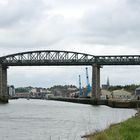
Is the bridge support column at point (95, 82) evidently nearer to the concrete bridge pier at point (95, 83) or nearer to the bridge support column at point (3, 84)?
the concrete bridge pier at point (95, 83)

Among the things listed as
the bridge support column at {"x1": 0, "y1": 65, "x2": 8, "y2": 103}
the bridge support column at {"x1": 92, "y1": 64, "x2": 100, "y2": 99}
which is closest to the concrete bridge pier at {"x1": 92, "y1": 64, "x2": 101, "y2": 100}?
the bridge support column at {"x1": 92, "y1": 64, "x2": 100, "y2": 99}

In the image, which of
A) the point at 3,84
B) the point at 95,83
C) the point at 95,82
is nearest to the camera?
the point at 95,82

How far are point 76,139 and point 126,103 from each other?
107 meters

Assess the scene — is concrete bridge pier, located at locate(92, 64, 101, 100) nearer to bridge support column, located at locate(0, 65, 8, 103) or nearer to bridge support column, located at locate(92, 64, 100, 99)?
bridge support column, located at locate(92, 64, 100, 99)

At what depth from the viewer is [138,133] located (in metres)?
36.5

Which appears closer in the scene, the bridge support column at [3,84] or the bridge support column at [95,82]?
the bridge support column at [95,82]

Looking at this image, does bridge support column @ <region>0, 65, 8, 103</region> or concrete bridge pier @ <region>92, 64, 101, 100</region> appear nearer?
concrete bridge pier @ <region>92, 64, 101, 100</region>

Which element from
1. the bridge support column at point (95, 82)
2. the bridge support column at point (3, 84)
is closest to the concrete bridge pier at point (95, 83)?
the bridge support column at point (95, 82)

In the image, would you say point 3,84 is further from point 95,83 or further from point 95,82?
point 95,82

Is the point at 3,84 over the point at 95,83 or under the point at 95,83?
over

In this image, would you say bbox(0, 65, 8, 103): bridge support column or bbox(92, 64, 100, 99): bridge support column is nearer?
bbox(92, 64, 100, 99): bridge support column

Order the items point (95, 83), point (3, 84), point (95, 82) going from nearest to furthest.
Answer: point (95, 82), point (95, 83), point (3, 84)

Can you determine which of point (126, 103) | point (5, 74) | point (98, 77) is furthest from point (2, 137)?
point (5, 74)

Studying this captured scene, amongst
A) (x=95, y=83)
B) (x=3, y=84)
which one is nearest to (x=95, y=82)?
(x=95, y=83)
